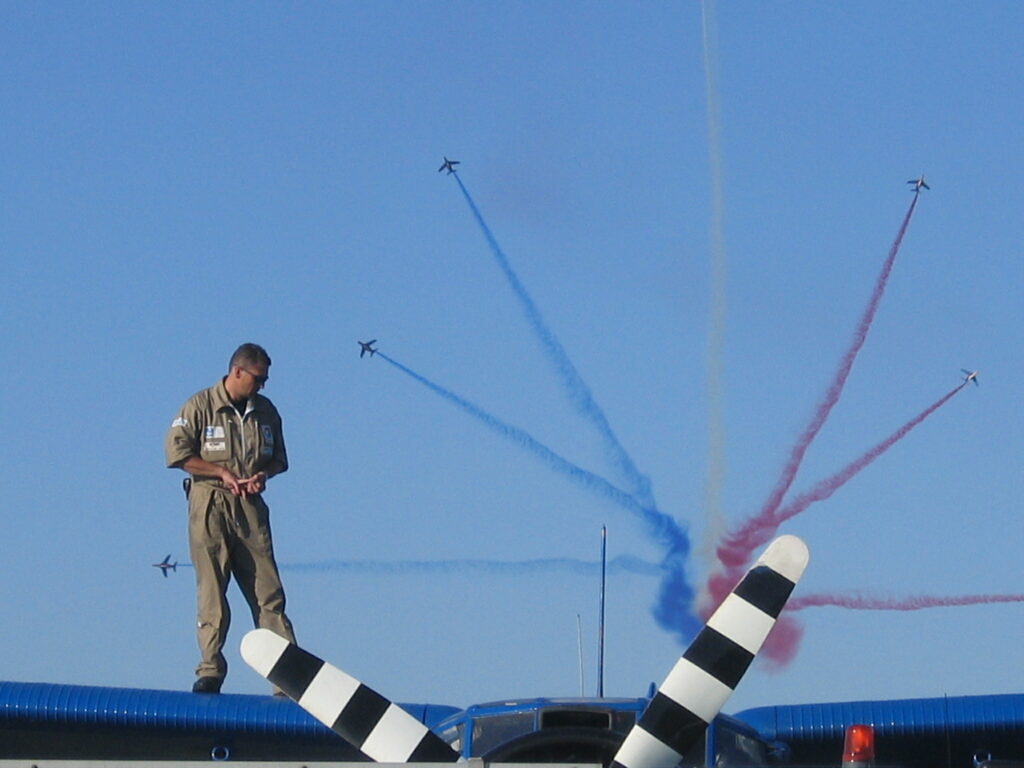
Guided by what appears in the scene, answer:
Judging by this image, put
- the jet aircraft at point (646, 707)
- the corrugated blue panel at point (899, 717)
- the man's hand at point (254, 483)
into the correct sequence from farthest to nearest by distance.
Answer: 1. the man's hand at point (254, 483)
2. the corrugated blue panel at point (899, 717)
3. the jet aircraft at point (646, 707)

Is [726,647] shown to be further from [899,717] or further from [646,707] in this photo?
[899,717]

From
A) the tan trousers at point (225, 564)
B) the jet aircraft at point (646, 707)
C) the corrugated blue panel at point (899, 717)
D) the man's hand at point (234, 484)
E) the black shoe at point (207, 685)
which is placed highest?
the man's hand at point (234, 484)

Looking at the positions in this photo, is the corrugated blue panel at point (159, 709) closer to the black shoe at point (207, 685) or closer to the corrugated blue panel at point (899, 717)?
the black shoe at point (207, 685)

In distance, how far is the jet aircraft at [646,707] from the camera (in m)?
8.27

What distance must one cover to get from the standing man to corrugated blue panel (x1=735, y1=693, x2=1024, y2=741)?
331cm

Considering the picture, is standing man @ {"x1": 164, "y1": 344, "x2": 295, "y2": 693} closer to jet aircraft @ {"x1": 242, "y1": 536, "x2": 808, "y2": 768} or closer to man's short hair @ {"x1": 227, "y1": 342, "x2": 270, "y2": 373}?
man's short hair @ {"x1": 227, "y1": 342, "x2": 270, "y2": 373}

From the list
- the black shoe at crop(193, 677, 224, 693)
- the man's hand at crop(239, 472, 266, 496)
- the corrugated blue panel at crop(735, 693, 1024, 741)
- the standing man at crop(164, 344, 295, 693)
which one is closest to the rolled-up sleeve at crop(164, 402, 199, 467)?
the standing man at crop(164, 344, 295, 693)

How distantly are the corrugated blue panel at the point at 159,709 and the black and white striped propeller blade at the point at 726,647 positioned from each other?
4.91m

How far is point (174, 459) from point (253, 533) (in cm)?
74

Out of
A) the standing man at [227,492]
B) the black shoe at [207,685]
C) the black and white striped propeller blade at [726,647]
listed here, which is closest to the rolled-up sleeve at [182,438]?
the standing man at [227,492]

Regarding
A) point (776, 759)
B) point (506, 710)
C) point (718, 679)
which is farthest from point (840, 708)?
point (718, 679)

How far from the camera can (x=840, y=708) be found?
13.3m

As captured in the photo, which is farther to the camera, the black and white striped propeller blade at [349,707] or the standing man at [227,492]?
the standing man at [227,492]

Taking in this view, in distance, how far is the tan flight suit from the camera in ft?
44.4
